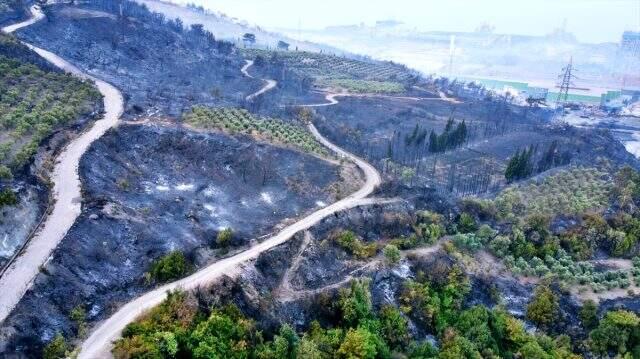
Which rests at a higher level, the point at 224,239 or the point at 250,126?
the point at 250,126

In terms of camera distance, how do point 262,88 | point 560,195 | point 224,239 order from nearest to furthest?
point 224,239 < point 560,195 < point 262,88

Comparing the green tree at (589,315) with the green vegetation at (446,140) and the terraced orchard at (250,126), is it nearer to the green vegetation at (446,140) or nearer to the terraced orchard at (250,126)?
the terraced orchard at (250,126)

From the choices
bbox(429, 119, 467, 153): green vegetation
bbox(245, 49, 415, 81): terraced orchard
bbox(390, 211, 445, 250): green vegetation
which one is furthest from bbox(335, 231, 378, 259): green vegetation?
bbox(245, 49, 415, 81): terraced orchard

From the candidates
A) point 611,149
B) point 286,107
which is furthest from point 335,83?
point 611,149

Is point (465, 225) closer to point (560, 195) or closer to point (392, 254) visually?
point (392, 254)

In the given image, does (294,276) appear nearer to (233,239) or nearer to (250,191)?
(233,239)

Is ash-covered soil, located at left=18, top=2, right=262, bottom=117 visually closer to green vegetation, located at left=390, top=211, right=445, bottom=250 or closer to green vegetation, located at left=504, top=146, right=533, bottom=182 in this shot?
green vegetation, located at left=390, top=211, right=445, bottom=250

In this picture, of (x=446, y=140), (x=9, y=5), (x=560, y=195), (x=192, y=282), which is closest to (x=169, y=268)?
(x=192, y=282)
